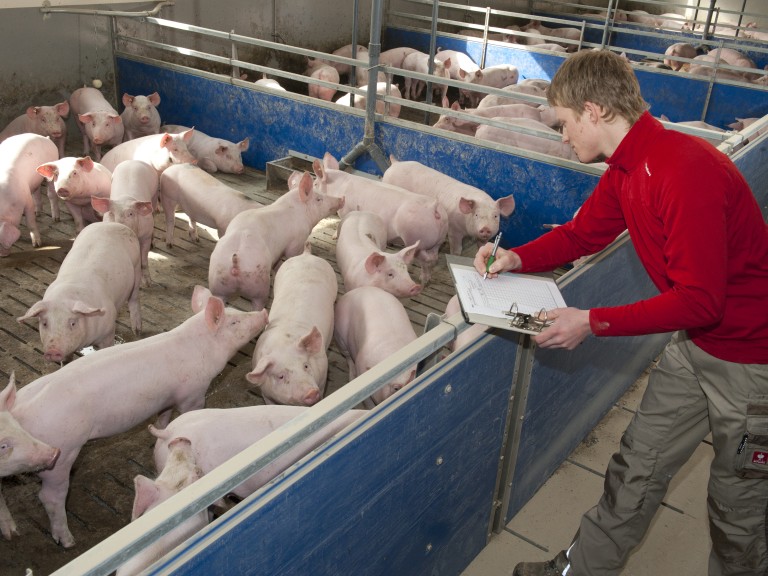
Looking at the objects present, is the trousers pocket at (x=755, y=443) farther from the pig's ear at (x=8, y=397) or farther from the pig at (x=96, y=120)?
the pig at (x=96, y=120)

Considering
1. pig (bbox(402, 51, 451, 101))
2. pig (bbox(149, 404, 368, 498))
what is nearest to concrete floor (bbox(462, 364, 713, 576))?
pig (bbox(149, 404, 368, 498))

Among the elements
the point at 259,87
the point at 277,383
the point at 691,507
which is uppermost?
the point at 259,87

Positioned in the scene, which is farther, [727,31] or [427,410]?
[727,31]

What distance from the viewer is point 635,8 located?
64.6 ft

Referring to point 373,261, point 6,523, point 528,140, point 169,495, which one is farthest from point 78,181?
point 528,140

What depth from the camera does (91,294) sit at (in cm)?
401

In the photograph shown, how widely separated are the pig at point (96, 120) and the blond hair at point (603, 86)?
5.67m

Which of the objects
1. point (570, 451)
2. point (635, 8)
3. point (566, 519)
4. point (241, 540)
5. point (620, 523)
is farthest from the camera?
point (635, 8)

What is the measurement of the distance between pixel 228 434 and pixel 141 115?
18.0ft

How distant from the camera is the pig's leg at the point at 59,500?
3.14m

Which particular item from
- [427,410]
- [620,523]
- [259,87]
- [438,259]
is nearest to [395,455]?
[427,410]

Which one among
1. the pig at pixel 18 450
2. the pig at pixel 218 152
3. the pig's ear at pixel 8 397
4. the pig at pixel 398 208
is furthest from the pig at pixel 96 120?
the pig at pixel 18 450

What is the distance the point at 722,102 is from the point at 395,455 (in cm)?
840

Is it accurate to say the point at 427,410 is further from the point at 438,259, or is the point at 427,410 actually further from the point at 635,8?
the point at 635,8
